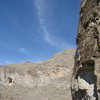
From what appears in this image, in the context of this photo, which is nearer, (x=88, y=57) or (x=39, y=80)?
(x=88, y=57)

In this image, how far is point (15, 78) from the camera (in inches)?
2945

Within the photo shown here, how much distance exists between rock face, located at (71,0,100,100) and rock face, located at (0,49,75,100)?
167 ft

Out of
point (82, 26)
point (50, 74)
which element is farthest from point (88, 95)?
point (50, 74)

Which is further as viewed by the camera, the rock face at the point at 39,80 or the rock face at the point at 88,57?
the rock face at the point at 39,80

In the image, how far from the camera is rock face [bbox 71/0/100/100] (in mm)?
8711

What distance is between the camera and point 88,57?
360 inches

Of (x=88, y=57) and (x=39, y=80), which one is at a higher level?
(x=39, y=80)

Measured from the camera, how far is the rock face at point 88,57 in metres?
8.71

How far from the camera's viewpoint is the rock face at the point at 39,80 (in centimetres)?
6575

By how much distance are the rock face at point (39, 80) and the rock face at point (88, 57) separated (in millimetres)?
50863

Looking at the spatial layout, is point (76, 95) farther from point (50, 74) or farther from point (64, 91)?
point (50, 74)

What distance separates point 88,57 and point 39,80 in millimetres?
68012

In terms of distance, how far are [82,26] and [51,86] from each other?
62469mm

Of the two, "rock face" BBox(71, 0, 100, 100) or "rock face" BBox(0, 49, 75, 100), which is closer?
"rock face" BBox(71, 0, 100, 100)
